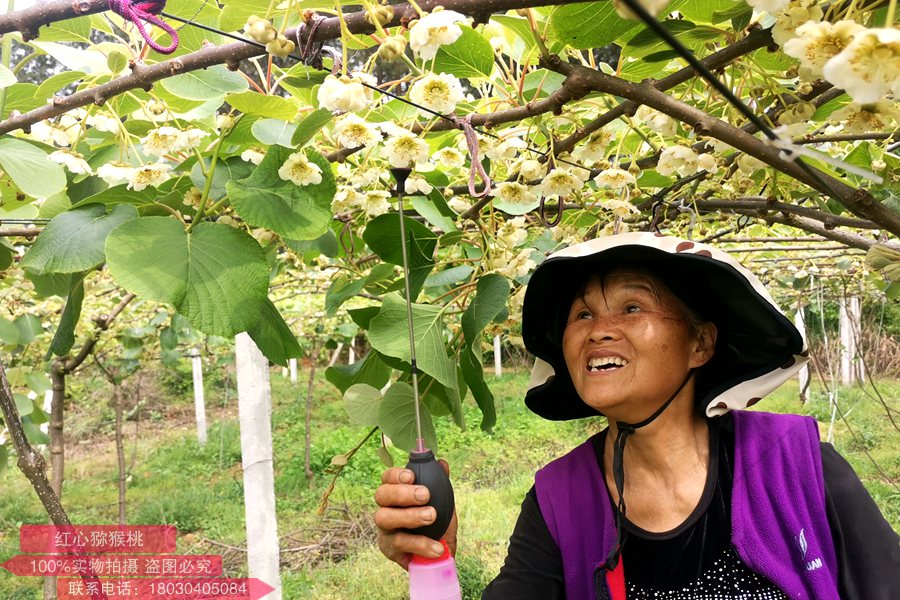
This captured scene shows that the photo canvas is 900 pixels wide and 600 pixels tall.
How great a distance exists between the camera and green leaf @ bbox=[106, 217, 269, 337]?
2.59 ft

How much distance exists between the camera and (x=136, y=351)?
4.64 m

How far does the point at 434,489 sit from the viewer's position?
3.00 ft

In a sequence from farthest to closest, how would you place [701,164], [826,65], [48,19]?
[701,164], [48,19], [826,65]

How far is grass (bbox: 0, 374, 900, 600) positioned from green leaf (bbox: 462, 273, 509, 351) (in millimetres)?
3369

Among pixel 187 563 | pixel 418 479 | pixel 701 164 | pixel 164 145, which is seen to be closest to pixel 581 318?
pixel 701 164

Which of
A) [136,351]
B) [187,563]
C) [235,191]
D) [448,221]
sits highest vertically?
[136,351]

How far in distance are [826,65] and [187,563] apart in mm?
5850

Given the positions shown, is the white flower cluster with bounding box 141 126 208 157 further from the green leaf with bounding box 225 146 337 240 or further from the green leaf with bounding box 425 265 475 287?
the green leaf with bounding box 425 265 475 287

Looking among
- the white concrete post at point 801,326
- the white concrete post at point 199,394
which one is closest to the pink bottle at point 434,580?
the white concrete post at point 801,326

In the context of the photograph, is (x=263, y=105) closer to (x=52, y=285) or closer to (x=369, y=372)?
(x=52, y=285)

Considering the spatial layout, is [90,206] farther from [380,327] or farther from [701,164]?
[701,164]

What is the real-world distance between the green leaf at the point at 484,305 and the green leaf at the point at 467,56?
38cm

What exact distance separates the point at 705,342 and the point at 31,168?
114cm

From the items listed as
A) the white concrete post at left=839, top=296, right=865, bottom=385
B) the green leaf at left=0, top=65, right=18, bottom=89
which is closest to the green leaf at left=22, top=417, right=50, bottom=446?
the green leaf at left=0, top=65, right=18, bottom=89
